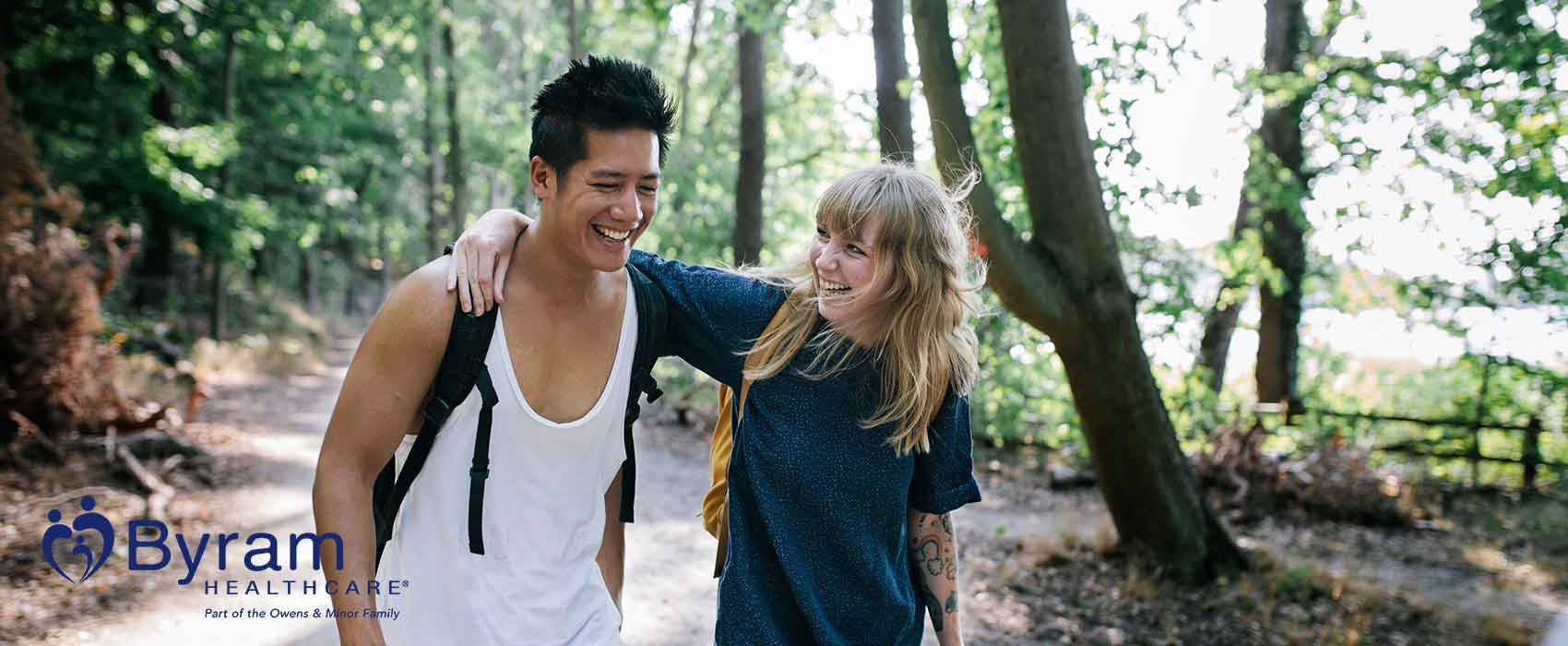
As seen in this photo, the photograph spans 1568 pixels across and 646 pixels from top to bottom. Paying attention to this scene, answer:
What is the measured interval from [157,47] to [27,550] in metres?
10.1

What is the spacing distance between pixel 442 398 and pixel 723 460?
0.78 m

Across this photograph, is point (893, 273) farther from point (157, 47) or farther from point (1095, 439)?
point (157, 47)

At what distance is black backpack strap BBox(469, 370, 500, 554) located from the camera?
2.24 meters

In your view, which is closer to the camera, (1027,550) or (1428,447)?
(1027,550)

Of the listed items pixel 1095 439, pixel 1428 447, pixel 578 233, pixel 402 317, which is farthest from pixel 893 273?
pixel 1428 447

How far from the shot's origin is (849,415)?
2498 millimetres

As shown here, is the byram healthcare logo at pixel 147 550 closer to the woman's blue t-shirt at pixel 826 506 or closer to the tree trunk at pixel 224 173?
the woman's blue t-shirt at pixel 826 506

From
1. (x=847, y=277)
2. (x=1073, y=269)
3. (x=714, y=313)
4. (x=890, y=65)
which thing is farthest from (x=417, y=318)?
(x=890, y=65)

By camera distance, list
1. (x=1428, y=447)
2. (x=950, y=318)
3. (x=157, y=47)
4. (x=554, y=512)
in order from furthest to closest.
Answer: (x=157, y=47)
(x=1428, y=447)
(x=950, y=318)
(x=554, y=512)

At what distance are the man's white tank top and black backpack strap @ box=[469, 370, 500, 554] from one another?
0.08 ft

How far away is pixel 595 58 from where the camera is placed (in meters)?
2.46

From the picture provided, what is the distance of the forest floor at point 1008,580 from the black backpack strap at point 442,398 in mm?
3436

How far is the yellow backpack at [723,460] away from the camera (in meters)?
2.56

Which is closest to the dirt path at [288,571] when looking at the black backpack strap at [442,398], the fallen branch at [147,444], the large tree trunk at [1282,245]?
the fallen branch at [147,444]
